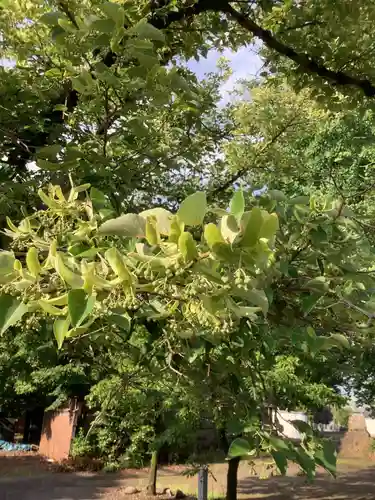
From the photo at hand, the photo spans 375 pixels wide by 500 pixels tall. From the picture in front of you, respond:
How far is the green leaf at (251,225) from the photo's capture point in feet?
3.05

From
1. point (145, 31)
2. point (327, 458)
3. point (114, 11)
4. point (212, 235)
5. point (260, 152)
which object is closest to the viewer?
point (212, 235)

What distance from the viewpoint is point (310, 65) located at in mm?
3270

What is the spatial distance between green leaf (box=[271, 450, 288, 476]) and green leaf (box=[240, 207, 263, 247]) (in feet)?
2.55

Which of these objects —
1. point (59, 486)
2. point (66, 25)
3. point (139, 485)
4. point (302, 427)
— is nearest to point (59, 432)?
point (59, 486)

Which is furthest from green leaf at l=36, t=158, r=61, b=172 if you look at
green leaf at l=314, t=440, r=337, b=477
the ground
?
the ground

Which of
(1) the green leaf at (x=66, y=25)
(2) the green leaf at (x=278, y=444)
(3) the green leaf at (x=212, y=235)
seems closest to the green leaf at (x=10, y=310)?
(3) the green leaf at (x=212, y=235)

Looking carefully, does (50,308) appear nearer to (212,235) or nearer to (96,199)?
(212,235)

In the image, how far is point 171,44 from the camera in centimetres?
323

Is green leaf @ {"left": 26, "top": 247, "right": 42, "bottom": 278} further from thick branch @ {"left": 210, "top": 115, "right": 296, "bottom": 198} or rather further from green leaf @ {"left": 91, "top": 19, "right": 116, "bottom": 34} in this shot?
thick branch @ {"left": 210, "top": 115, "right": 296, "bottom": 198}

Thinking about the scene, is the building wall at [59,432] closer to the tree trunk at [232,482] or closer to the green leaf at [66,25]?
the tree trunk at [232,482]

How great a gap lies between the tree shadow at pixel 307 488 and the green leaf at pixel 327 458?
10.9 meters

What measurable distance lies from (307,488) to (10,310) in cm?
1364

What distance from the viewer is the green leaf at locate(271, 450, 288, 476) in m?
1.46

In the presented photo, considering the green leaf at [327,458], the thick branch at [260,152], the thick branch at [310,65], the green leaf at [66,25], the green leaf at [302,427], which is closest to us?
the green leaf at [327,458]
